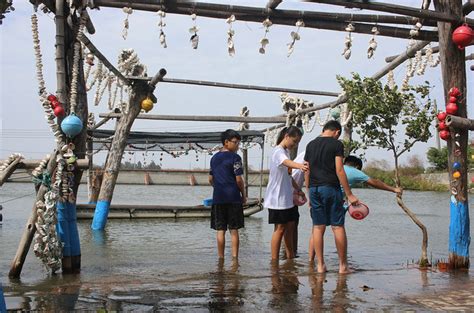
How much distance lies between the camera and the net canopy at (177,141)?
1891cm

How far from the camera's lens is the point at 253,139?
19094 millimetres

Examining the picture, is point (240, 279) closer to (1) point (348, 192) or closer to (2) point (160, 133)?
(1) point (348, 192)

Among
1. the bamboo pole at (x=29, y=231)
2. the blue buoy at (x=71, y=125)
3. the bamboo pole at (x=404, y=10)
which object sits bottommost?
the bamboo pole at (x=29, y=231)

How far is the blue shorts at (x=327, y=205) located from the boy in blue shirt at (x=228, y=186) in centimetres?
146

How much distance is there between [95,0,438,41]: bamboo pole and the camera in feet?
24.7

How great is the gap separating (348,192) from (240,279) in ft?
5.17

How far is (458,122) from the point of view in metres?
7.68

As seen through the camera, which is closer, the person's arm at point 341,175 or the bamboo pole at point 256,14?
the person's arm at point 341,175

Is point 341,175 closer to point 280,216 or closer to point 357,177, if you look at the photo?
point 357,177

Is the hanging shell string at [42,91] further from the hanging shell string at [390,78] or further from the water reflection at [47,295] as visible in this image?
the hanging shell string at [390,78]

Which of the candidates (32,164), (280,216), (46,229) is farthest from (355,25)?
(46,229)

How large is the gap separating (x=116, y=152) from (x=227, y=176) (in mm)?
6088

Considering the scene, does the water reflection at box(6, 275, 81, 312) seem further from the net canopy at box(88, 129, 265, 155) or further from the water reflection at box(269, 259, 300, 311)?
the net canopy at box(88, 129, 265, 155)

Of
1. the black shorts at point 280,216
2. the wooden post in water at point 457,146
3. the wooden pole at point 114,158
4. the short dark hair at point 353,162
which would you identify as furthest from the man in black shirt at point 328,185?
the wooden pole at point 114,158
